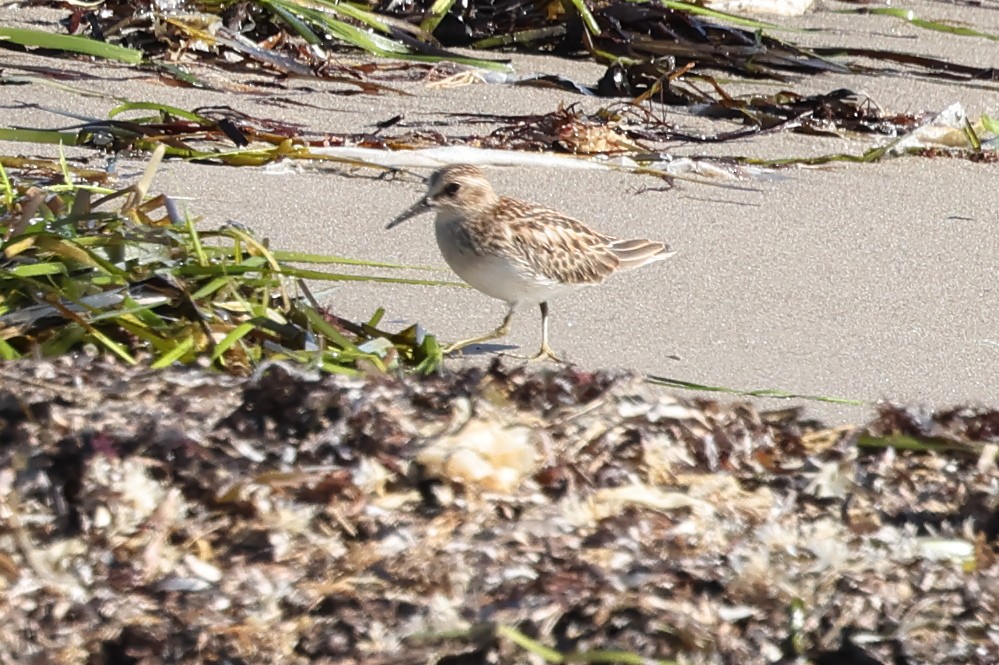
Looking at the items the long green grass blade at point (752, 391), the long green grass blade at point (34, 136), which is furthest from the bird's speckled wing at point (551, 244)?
the long green grass blade at point (34, 136)

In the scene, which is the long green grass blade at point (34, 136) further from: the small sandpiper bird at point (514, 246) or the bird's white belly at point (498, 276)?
the bird's white belly at point (498, 276)

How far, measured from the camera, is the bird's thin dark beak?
4.12 meters

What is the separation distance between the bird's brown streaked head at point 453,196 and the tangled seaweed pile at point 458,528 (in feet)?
5.01

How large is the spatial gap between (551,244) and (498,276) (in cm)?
17

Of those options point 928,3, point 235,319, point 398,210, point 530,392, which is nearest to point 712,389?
point 530,392

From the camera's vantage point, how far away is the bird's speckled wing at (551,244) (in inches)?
154

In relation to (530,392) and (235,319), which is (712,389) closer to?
(530,392)

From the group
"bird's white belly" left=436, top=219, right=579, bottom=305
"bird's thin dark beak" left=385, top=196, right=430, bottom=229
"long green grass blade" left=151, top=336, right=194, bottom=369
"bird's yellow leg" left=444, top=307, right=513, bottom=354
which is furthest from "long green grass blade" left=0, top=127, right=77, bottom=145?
"long green grass blade" left=151, top=336, right=194, bottom=369

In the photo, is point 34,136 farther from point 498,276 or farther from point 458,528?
point 458,528

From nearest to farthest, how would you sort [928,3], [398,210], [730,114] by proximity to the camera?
[398,210] → [730,114] → [928,3]

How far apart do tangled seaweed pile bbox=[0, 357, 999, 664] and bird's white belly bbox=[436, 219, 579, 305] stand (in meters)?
1.24

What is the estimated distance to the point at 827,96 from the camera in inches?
218

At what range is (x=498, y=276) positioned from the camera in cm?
393

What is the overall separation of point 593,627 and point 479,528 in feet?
0.81
